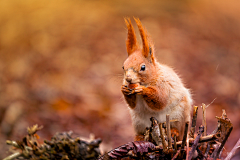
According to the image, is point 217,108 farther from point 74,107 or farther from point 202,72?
point 74,107

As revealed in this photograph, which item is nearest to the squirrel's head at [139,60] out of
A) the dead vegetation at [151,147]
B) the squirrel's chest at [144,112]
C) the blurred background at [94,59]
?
the squirrel's chest at [144,112]

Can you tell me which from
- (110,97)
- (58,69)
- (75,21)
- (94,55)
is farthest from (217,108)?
(75,21)

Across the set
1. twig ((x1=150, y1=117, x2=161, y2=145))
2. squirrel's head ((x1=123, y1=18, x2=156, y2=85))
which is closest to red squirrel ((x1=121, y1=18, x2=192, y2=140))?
squirrel's head ((x1=123, y1=18, x2=156, y2=85))

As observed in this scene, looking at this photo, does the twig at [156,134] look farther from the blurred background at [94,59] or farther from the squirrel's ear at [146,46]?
the blurred background at [94,59]

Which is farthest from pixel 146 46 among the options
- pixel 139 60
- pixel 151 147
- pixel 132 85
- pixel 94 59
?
pixel 94 59

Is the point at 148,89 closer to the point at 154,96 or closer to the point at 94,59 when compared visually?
the point at 154,96
